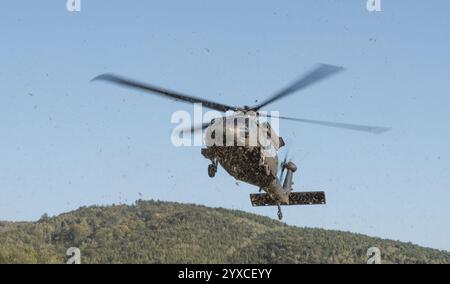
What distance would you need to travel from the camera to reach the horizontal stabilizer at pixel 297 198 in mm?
31984

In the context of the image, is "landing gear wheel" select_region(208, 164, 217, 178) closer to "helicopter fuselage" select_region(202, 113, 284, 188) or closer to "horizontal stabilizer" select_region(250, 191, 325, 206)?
"helicopter fuselage" select_region(202, 113, 284, 188)

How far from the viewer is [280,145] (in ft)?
96.5

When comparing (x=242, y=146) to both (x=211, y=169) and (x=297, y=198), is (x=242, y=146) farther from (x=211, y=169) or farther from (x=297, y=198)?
(x=297, y=198)

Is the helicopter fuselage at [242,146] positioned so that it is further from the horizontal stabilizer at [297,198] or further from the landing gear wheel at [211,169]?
the horizontal stabilizer at [297,198]

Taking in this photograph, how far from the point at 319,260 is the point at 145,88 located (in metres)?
152

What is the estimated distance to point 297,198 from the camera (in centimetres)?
3300

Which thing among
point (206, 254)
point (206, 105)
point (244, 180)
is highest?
point (206, 105)

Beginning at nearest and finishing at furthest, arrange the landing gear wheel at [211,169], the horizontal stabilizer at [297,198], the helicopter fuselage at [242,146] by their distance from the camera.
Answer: the helicopter fuselage at [242,146] → the landing gear wheel at [211,169] → the horizontal stabilizer at [297,198]

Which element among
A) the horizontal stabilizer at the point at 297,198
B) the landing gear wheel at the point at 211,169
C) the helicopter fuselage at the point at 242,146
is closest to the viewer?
the helicopter fuselage at the point at 242,146

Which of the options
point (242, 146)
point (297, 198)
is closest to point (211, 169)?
point (242, 146)

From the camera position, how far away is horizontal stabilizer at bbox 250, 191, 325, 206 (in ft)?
105

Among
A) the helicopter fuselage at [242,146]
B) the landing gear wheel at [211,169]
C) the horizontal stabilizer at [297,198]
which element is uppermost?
the helicopter fuselage at [242,146]
